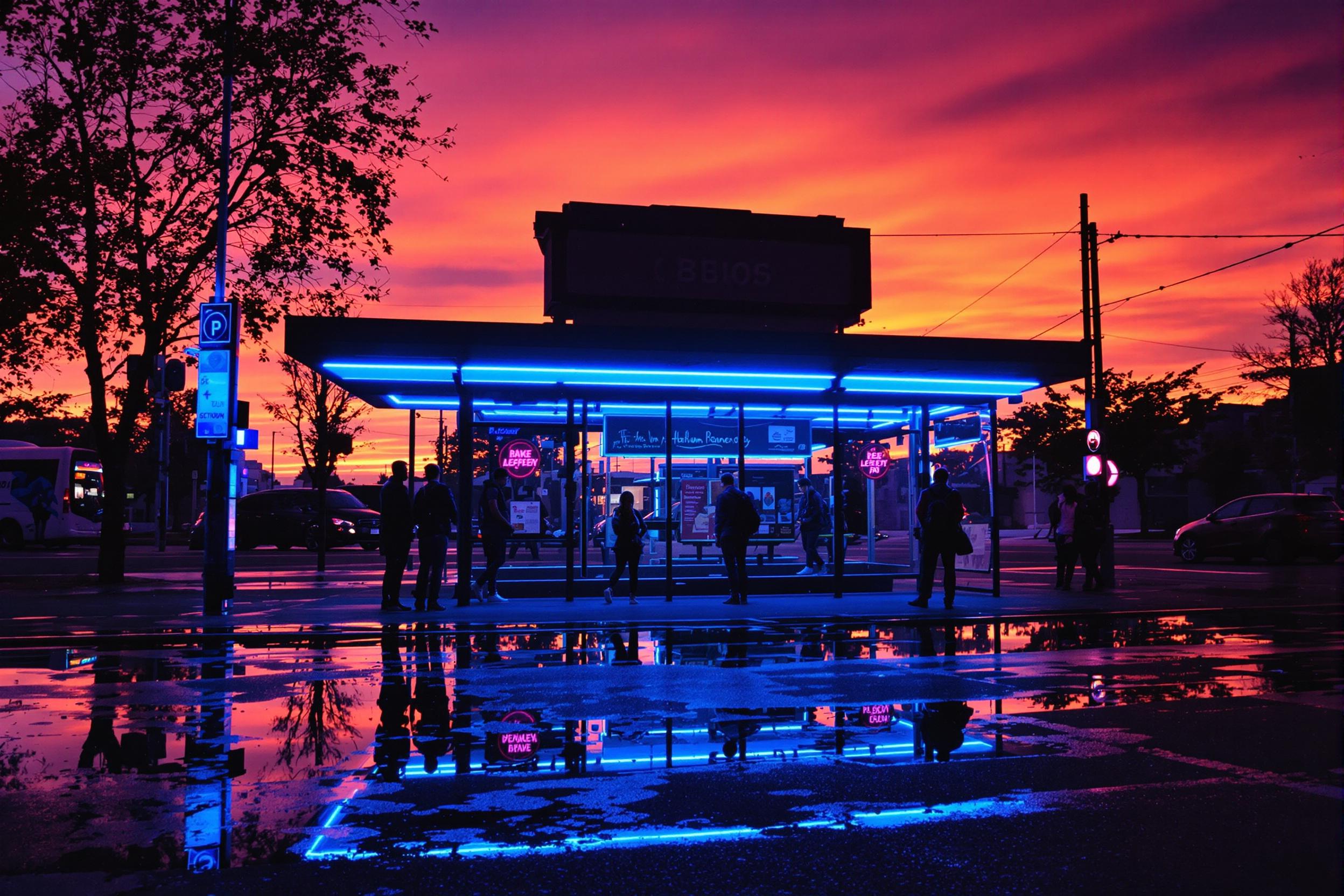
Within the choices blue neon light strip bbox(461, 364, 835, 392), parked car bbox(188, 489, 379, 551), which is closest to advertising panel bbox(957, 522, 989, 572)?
blue neon light strip bbox(461, 364, 835, 392)

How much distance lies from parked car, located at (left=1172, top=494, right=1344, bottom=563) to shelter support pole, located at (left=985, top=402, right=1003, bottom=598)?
13.7 m

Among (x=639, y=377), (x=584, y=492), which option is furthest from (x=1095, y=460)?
(x=584, y=492)

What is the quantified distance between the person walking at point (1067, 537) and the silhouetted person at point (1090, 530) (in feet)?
0.22

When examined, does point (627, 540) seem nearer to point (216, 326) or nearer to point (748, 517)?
point (748, 517)

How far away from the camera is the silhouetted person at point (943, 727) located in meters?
6.47

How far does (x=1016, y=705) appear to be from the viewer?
8070 mm

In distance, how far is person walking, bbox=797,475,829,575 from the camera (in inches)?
886

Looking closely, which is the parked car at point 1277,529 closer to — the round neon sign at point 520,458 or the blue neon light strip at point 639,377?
the blue neon light strip at point 639,377

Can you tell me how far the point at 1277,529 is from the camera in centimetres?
2869

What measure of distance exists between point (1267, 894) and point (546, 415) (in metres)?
19.5

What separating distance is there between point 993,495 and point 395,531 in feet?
33.1

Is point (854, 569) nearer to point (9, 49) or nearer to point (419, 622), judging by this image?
point (419, 622)

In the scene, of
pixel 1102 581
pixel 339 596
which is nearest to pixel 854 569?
pixel 1102 581

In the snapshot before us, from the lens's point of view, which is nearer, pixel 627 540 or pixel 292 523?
pixel 627 540
